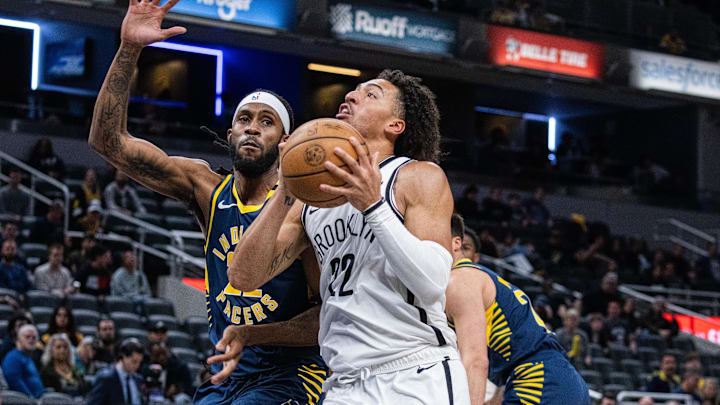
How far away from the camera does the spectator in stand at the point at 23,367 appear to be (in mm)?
9750

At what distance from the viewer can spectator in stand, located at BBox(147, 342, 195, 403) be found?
10.6 metres

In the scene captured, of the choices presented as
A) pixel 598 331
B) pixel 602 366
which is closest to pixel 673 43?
pixel 598 331

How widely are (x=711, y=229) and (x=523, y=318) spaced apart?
851 inches

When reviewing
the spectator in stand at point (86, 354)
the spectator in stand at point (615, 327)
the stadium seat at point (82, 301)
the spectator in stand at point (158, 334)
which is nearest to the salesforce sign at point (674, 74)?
the spectator in stand at point (615, 327)

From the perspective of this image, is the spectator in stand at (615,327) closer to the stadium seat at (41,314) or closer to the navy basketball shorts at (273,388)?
the stadium seat at (41,314)

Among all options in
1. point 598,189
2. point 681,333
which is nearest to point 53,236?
point 681,333

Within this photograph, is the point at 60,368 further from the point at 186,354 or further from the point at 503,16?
the point at 503,16

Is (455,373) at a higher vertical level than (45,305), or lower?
higher

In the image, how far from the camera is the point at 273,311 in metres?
4.65

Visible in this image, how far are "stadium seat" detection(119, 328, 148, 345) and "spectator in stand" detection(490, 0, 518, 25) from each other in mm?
12453

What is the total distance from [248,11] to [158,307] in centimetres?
765

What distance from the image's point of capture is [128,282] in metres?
12.8

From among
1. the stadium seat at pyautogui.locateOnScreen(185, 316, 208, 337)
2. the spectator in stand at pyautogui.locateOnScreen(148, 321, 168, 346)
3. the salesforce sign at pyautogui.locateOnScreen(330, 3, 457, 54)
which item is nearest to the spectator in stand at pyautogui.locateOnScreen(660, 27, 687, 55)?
the salesforce sign at pyautogui.locateOnScreen(330, 3, 457, 54)

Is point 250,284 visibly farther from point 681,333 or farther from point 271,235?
point 681,333
